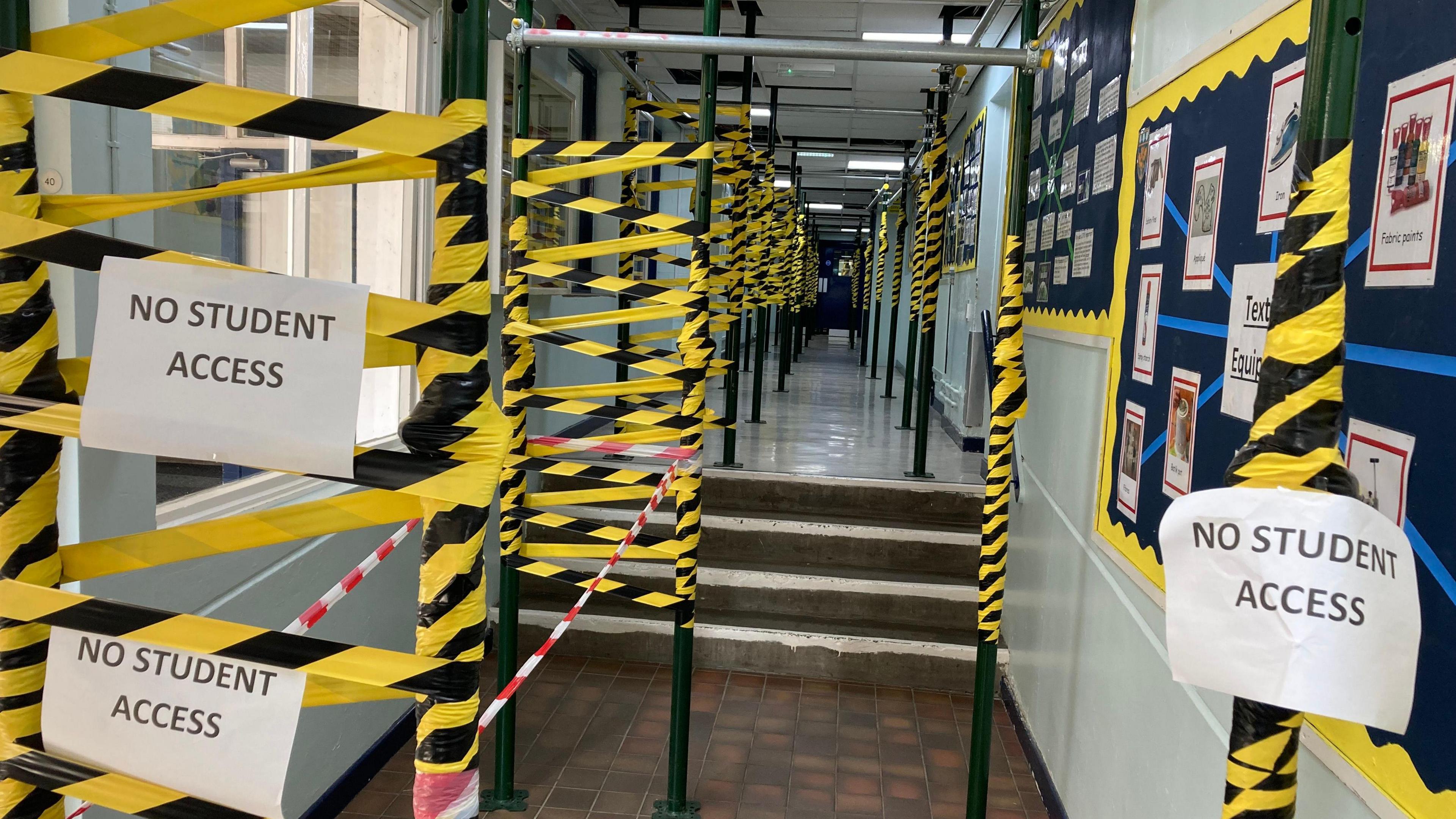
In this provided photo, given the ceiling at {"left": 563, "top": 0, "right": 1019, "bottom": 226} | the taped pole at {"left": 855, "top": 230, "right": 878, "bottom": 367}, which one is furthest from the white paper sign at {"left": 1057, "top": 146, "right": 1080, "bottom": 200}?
the taped pole at {"left": 855, "top": 230, "right": 878, "bottom": 367}

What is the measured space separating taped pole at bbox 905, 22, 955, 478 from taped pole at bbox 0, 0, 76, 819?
4.22 m

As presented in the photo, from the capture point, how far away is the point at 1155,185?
2.33m

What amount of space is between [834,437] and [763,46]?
4.32 meters

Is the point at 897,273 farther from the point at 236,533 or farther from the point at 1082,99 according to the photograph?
the point at 236,533

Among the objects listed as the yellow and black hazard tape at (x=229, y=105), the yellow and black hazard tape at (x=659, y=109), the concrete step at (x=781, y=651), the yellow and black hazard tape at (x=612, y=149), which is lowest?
the concrete step at (x=781, y=651)

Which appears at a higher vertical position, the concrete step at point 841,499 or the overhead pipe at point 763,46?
the overhead pipe at point 763,46

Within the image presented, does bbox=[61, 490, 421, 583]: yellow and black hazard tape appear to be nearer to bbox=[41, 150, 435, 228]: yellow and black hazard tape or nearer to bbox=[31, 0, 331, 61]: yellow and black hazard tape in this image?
bbox=[41, 150, 435, 228]: yellow and black hazard tape

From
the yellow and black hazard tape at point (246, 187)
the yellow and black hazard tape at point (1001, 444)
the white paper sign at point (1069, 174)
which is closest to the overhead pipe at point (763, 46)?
the yellow and black hazard tape at point (1001, 444)

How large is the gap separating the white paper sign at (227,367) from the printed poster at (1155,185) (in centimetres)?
186

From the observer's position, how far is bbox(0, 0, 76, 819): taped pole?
3.97 feet

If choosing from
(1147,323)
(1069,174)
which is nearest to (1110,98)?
(1069,174)

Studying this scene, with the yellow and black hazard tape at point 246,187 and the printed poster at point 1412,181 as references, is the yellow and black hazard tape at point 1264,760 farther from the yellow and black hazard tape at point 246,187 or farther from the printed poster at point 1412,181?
the yellow and black hazard tape at point 246,187

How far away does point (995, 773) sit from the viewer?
3.35 m

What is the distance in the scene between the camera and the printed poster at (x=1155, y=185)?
2.27 m
